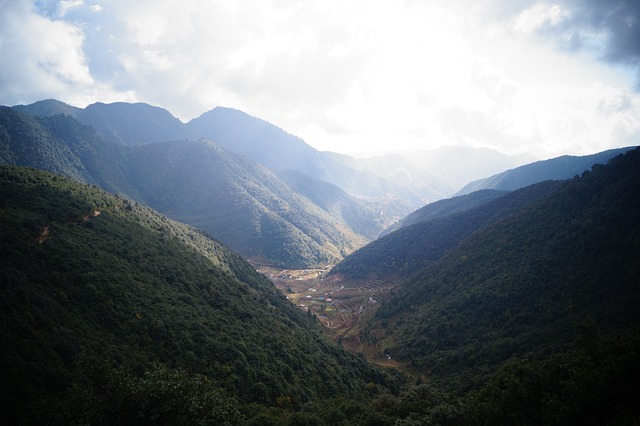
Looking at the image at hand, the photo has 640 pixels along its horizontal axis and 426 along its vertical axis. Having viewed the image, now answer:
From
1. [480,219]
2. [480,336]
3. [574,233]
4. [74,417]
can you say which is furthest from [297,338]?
[480,219]

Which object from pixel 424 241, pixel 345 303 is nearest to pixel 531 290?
pixel 345 303

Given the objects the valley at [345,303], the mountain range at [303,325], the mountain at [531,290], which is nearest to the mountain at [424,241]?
the valley at [345,303]

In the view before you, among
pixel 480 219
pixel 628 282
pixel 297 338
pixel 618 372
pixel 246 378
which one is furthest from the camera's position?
pixel 480 219

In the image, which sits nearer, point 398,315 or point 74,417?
point 74,417

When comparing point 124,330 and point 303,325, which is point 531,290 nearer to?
point 303,325

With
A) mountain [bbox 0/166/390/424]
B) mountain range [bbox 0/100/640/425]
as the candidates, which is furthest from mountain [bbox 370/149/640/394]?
mountain [bbox 0/166/390/424]

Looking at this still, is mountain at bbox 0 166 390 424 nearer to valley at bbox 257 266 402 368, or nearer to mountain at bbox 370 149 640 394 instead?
valley at bbox 257 266 402 368

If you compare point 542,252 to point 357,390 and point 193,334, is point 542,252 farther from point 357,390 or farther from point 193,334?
point 193,334
